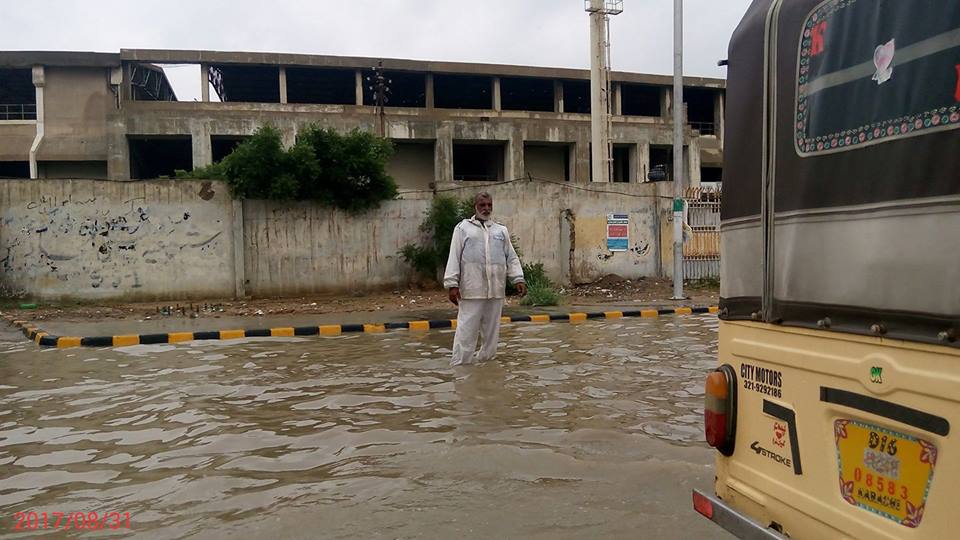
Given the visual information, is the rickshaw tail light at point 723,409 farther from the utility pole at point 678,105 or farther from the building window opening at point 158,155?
the building window opening at point 158,155

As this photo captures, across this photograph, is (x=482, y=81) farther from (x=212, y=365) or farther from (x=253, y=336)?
(x=212, y=365)

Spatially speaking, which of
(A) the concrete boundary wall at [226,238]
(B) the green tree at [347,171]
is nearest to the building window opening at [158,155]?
(A) the concrete boundary wall at [226,238]

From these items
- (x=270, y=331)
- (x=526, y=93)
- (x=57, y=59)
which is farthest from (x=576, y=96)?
(x=270, y=331)

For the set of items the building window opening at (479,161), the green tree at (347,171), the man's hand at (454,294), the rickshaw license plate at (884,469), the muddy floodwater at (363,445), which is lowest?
the muddy floodwater at (363,445)

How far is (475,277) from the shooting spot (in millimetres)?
7340

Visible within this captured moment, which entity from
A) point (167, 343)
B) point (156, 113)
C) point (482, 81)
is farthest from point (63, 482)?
point (482, 81)

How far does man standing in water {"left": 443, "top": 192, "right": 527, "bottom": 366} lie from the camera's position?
289 inches

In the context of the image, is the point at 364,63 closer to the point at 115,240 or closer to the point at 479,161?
the point at 479,161

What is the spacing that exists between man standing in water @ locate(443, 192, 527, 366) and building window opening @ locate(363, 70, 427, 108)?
2724cm

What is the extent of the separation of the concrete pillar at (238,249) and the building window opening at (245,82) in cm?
1896

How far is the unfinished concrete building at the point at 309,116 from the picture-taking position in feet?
93.5

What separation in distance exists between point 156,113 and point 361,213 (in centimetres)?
1721

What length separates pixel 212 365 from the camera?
792cm

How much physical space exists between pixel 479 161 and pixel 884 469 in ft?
117
